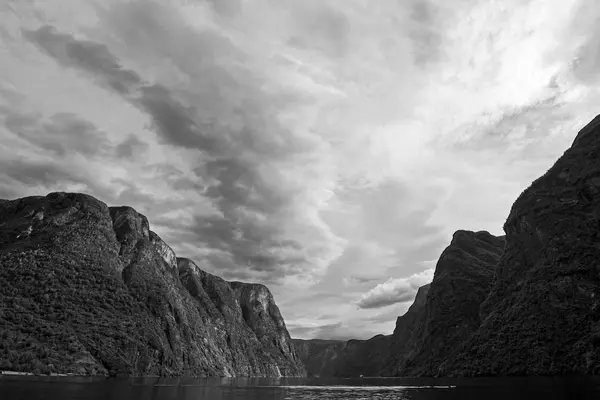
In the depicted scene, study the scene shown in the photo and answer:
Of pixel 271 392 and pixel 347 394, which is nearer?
pixel 347 394

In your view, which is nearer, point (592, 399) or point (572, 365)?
point (592, 399)

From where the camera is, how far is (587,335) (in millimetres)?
195000

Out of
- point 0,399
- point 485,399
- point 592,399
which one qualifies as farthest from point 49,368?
point 592,399

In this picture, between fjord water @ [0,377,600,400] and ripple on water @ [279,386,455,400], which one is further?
ripple on water @ [279,386,455,400]

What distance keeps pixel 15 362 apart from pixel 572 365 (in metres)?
238

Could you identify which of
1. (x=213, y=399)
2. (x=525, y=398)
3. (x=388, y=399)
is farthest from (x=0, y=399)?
(x=525, y=398)

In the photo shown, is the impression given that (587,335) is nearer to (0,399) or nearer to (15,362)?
(0,399)

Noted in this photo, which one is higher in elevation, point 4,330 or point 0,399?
point 4,330

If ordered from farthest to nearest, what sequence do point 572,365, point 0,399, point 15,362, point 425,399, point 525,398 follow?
point 572,365 → point 15,362 → point 425,399 → point 525,398 → point 0,399

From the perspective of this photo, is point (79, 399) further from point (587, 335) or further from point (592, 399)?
point (587, 335)

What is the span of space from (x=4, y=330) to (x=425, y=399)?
19869 cm

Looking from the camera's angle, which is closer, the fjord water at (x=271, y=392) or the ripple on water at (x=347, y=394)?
the fjord water at (x=271, y=392)

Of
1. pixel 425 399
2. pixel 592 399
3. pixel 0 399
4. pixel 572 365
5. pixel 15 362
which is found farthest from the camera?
pixel 572 365

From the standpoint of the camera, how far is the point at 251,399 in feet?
271
